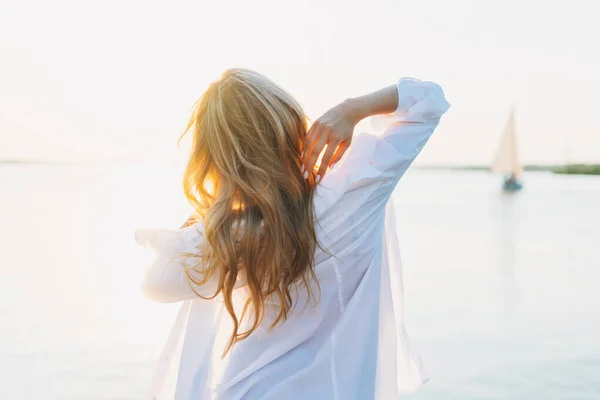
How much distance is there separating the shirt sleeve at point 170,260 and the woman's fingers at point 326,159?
230mm

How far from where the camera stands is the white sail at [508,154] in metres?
32.4

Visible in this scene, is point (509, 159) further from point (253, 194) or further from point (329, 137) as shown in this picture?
point (253, 194)

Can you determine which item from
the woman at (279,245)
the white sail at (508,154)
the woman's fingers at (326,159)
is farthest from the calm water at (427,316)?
the white sail at (508,154)

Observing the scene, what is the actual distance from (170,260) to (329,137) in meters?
0.36

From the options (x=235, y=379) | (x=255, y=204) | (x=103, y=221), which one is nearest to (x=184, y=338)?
(x=235, y=379)

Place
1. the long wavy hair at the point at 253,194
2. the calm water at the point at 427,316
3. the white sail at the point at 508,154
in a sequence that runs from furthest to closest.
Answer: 1. the white sail at the point at 508,154
2. the calm water at the point at 427,316
3. the long wavy hair at the point at 253,194

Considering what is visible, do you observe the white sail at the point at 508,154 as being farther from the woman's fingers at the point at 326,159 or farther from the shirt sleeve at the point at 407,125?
the woman's fingers at the point at 326,159

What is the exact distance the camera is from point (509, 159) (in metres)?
32.6

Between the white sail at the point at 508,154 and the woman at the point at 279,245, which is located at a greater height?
the woman at the point at 279,245

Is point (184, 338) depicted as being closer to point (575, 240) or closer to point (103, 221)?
point (575, 240)

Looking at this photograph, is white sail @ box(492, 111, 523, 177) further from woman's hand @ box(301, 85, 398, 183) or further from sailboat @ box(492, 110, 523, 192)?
woman's hand @ box(301, 85, 398, 183)

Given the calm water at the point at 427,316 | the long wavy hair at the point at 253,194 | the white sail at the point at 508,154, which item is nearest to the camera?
the long wavy hair at the point at 253,194

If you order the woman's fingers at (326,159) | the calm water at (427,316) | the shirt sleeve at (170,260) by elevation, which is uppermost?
the woman's fingers at (326,159)

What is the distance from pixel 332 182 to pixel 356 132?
0.59 feet
